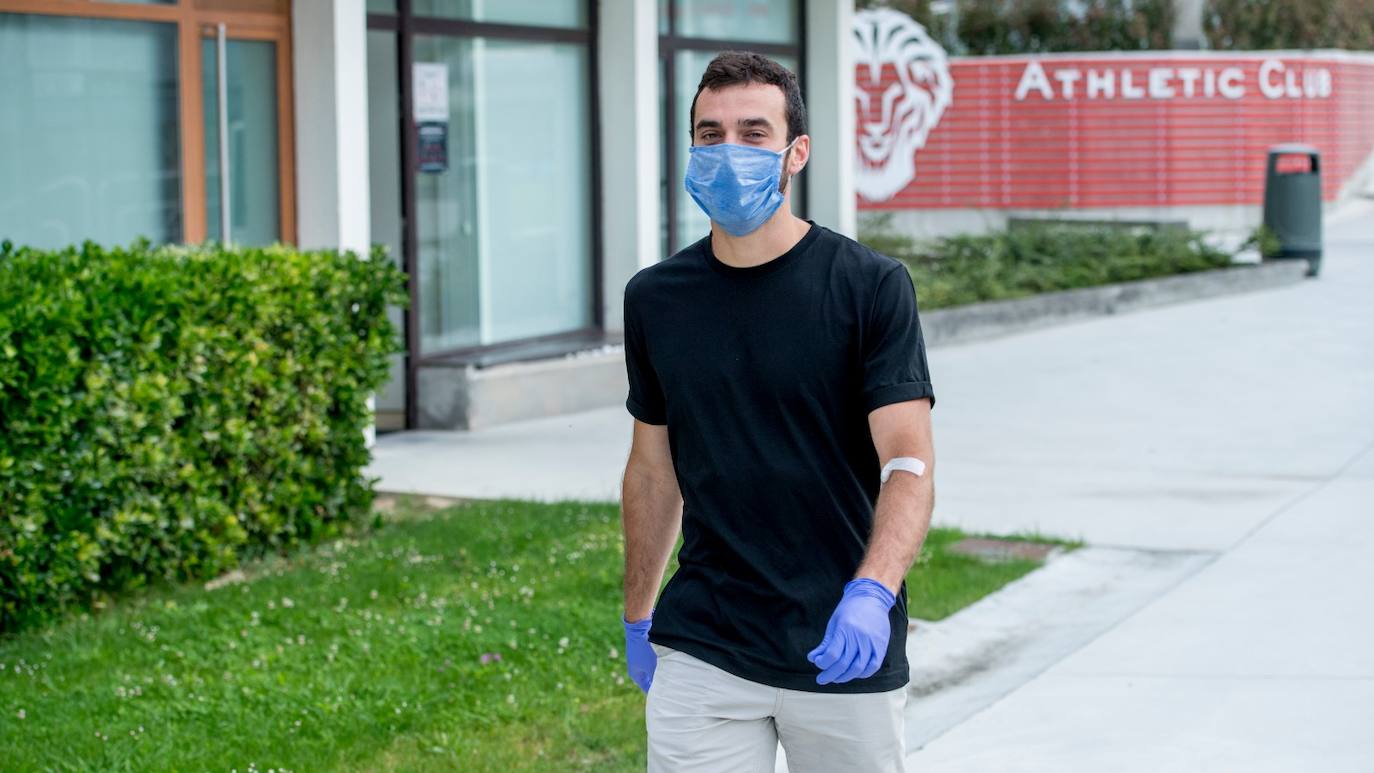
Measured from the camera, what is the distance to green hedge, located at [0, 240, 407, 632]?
658 centimetres

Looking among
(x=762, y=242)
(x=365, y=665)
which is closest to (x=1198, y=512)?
(x=365, y=665)

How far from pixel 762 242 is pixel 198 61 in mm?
7146

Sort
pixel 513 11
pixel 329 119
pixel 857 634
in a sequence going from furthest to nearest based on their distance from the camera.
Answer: pixel 513 11, pixel 329 119, pixel 857 634

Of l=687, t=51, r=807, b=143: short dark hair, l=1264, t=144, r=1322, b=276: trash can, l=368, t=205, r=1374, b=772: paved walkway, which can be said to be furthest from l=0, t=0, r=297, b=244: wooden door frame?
l=1264, t=144, r=1322, b=276: trash can

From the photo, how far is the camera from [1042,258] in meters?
19.3

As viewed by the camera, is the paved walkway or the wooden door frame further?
the wooden door frame

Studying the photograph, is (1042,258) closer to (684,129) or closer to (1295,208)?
(1295,208)

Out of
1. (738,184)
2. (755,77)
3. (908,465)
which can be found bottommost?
(908,465)

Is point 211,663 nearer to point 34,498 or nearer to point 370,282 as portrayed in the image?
point 34,498

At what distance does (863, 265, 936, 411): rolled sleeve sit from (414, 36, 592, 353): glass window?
8.81 metres

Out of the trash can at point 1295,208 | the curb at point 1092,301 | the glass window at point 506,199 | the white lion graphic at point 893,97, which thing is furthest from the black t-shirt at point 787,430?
the white lion graphic at point 893,97

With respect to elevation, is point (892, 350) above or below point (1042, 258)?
above

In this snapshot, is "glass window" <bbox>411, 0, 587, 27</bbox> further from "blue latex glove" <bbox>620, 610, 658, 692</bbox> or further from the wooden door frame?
"blue latex glove" <bbox>620, 610, 658, 692</bbox>

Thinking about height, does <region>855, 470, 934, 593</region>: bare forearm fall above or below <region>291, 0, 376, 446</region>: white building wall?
below
